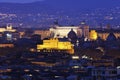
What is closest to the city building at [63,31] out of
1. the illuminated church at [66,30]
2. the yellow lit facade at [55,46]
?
the illuminated church at [66,30]

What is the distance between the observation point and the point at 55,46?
98.1 meters

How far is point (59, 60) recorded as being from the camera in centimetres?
6900

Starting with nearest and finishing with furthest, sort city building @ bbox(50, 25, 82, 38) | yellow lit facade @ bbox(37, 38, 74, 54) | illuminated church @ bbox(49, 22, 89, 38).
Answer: yellow lit facade @ bbox(37, 38, 74, 54) → illuminated church @ bbox(49, 22, 89, 38) → city building @ bbox(50, 25, 82, 38)

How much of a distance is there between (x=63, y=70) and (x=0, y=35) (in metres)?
73.3

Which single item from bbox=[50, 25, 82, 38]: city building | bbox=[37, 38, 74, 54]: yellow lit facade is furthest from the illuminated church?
bbox=[37, 38, 74, 54]: yellow lit facade

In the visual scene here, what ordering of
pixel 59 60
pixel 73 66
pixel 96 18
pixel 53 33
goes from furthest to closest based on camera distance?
1. pixel 96 18
2. pixel 53 33
3. pixel 59 60
4. pixel 73 66

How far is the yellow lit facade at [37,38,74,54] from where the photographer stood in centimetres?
8997

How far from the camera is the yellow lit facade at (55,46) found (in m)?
90.0

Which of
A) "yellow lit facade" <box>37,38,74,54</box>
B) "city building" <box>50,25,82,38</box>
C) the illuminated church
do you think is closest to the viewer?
"yellow lit facade" <box>37,38,74,54</box>

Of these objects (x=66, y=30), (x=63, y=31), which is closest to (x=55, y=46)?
(x=63, y=31)

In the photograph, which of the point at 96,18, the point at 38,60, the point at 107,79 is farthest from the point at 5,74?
the point at 96,18

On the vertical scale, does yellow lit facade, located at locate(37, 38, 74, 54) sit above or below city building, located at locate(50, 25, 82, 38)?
below

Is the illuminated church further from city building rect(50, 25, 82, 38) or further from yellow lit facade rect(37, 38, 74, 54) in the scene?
yellow lit facade rect(37, 38, 74, 54)

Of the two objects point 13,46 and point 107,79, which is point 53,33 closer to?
point 13,46
